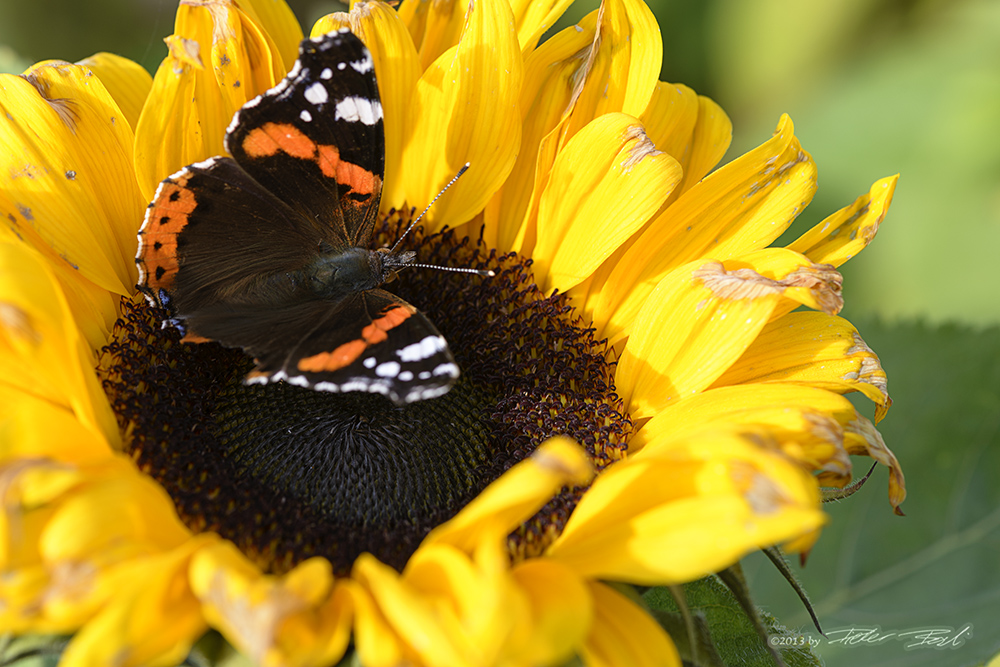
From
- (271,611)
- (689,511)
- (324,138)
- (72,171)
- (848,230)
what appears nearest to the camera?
(271,611)

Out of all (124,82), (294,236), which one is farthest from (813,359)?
(124,82)

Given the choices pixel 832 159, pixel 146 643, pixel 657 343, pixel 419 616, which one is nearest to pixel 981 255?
pixel 832 159

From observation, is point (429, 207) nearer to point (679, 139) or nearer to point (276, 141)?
point (276, 141)

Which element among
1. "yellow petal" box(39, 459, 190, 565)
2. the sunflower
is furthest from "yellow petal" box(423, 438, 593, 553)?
"yellow petal" box(39, 459, 190, 565)

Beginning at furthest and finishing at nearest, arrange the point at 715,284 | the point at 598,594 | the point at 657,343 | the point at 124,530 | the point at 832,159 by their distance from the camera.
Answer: the point at 832,159 → the point at 657,343 → the point at 715,284 → the point at 598,594 → the point at 124,530

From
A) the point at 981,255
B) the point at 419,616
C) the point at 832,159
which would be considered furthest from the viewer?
the point at 832,159

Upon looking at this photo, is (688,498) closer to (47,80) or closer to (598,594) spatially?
(598,594)

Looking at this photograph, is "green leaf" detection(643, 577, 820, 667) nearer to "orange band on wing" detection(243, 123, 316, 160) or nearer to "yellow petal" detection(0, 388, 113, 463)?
"yellow petal" detection(0, 388, 113, 463)
